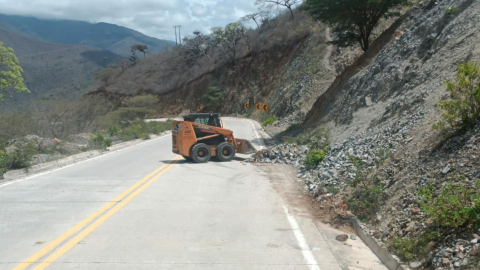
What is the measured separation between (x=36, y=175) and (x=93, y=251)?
888 centimetres

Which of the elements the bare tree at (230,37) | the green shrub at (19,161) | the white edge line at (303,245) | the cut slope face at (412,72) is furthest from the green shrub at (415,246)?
the bare tree at (230,37)

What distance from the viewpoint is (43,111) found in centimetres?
3841

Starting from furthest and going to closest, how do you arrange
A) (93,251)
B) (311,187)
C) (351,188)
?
(311,187) < (351,188) < (93,251)

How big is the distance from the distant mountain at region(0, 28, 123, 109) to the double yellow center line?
79.3 metres

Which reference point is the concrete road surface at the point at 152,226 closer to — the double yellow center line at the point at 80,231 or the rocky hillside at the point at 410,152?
the double yellow center line at the point at 80,231

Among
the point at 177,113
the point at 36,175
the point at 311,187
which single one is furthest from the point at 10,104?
the point at 311,187

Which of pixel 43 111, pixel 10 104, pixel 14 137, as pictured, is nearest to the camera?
pixel 14 137

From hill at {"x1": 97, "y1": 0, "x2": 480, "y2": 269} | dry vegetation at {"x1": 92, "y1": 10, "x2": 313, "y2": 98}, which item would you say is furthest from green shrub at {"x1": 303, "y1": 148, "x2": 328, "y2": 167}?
dry vegetation at {"x1": 92, "y1": 10, "x2": 313, "y2": 98}

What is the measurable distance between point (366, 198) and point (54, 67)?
421 feet

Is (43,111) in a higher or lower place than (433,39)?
lower

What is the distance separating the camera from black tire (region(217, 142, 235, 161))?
18.2m

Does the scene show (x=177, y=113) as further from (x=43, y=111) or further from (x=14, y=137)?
(x=14, y=137)

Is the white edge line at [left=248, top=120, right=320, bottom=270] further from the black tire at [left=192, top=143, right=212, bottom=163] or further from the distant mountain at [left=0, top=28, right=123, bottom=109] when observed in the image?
the distant mountain at [left=0, top=28, right=123, bottom=109]

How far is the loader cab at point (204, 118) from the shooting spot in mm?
18000
